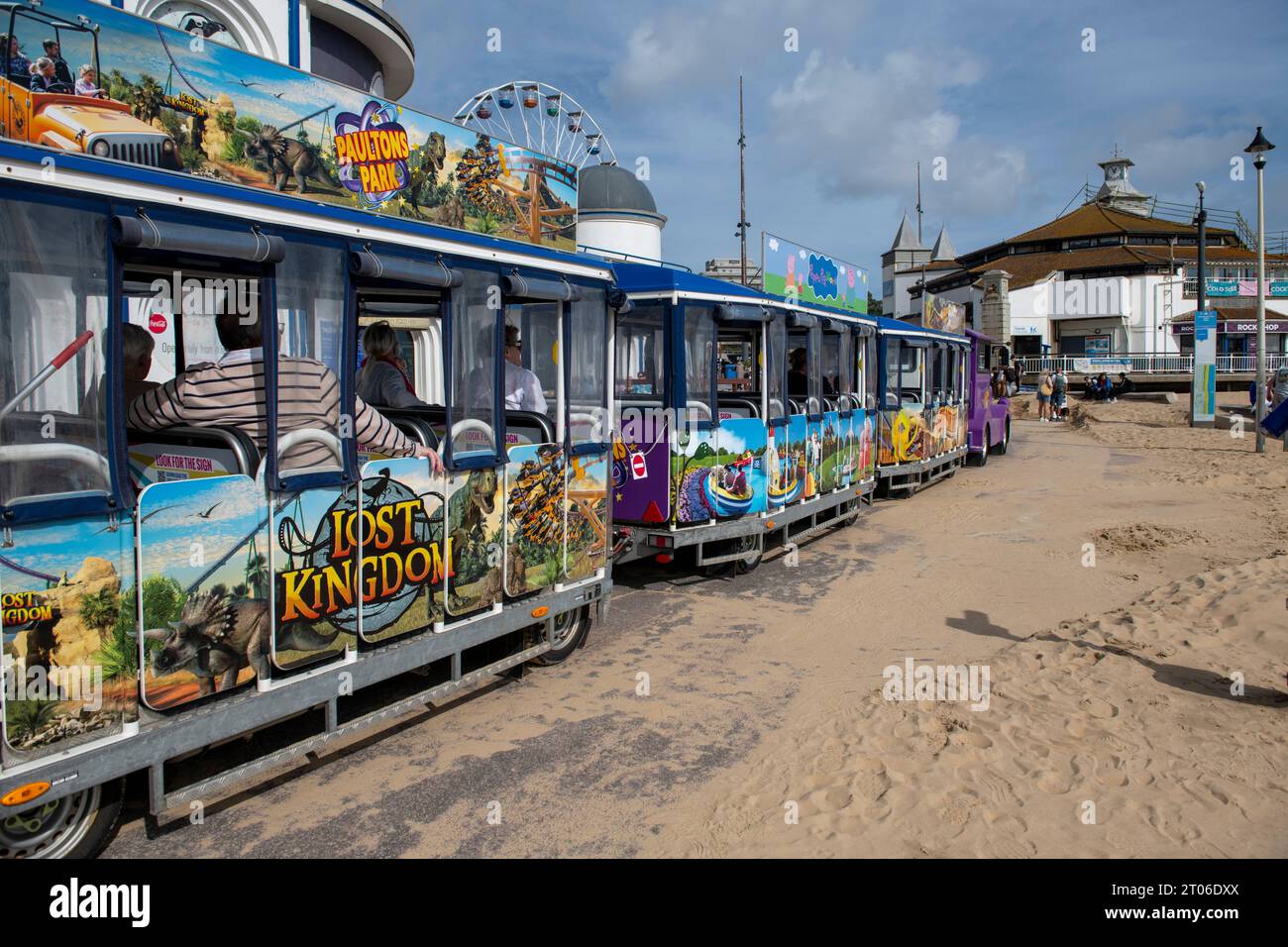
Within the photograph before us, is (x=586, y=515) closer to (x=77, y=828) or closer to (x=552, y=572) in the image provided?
(x=552, y=572)

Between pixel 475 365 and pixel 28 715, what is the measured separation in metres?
2.98

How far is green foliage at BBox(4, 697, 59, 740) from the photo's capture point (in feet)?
10.8

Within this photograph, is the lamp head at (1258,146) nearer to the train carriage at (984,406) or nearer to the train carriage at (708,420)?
the train carriage at (984,406)

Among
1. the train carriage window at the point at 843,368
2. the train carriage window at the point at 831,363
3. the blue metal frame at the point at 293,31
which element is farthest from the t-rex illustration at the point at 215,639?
the blue metal frame at the point at 293,31

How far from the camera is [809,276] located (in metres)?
19.8

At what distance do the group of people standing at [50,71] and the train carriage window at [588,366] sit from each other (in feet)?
10.1

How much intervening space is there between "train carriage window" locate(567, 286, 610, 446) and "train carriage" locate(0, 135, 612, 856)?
0.05 metres

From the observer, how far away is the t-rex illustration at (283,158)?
19.2 feet

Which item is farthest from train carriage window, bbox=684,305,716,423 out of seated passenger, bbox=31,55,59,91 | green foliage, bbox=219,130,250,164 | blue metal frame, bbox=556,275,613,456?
seated passenger, bbox=31,55,59,91

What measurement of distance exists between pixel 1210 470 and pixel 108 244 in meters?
20.2

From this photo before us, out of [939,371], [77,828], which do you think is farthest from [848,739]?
[939,371]

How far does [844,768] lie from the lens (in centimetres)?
495

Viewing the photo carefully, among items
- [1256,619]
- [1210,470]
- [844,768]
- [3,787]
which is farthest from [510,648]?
[1210,470]

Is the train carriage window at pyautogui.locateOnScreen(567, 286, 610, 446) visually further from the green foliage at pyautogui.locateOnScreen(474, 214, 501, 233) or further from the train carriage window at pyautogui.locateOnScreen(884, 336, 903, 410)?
the train carriage window at pyautogui.locateOnScreen(884, 336, 903, 410)
